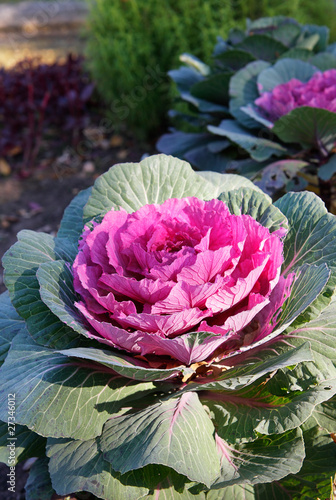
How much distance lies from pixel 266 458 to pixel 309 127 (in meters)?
1.70

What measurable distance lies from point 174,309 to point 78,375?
0.32 metres

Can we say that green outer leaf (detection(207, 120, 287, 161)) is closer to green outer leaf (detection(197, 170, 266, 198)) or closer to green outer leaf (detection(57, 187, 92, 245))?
green outer leaf (detection(197, 170, 266, 198))

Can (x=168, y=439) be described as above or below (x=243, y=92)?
below

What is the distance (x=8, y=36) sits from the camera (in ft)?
27.2

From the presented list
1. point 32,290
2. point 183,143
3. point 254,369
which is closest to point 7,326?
point 32,290

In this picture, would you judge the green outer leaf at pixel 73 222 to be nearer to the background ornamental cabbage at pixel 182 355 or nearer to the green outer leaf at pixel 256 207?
the background ornamental cabbage at pixel 182 355

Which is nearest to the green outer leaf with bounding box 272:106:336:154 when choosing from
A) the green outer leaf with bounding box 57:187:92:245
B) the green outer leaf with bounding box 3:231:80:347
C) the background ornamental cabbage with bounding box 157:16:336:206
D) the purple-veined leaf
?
the background ornamental cabbage with bounding box 157:16:336:206

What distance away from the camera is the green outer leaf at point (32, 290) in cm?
129

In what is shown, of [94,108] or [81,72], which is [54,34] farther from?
[94,108]

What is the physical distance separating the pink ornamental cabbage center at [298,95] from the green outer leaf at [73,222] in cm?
132

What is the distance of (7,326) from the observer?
4.91ft

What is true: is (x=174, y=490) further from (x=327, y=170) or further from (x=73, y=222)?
(x=327, y=170)

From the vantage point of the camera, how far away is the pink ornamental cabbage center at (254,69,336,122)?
8.28ft

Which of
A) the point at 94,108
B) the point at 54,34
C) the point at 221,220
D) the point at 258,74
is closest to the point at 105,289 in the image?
the point at 221,220
